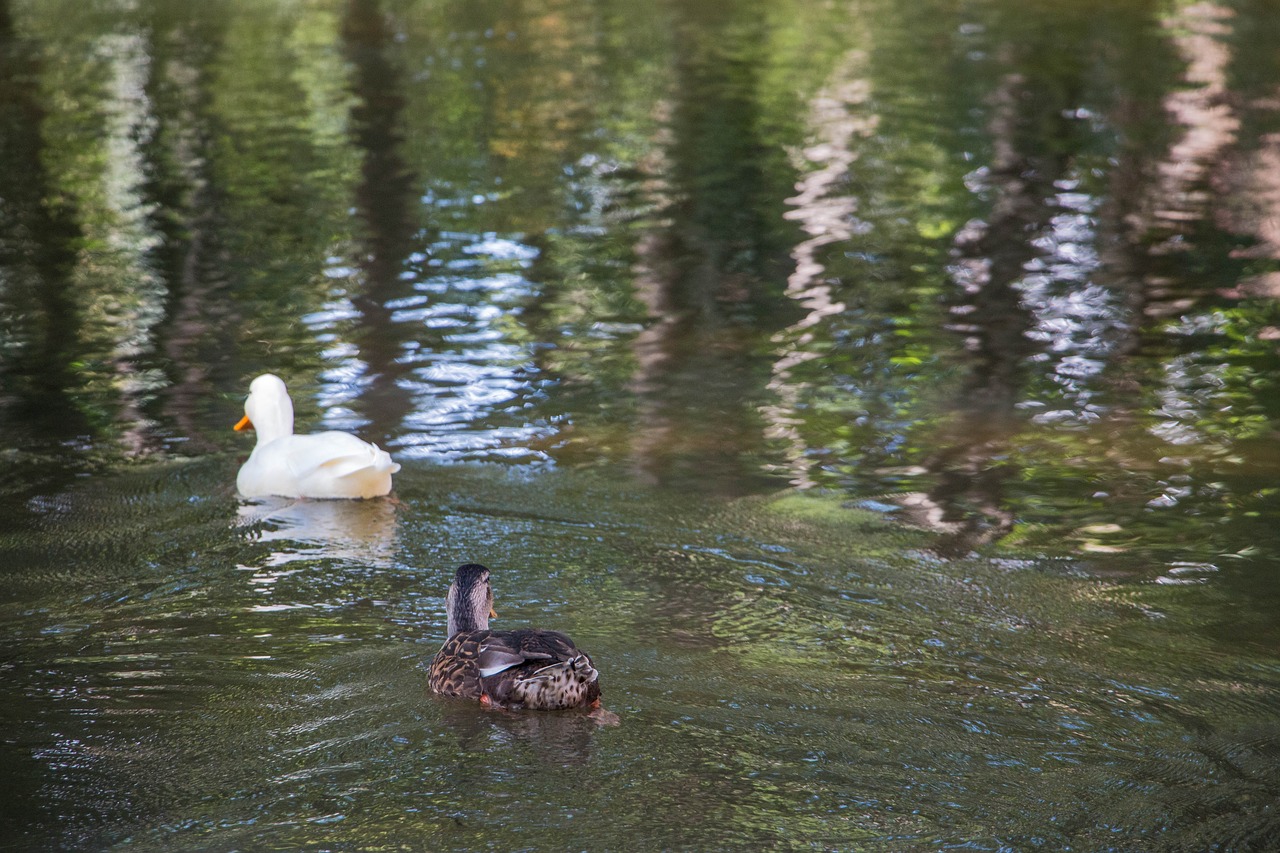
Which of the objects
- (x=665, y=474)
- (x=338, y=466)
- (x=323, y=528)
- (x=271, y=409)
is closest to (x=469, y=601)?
(x=323, y=528)

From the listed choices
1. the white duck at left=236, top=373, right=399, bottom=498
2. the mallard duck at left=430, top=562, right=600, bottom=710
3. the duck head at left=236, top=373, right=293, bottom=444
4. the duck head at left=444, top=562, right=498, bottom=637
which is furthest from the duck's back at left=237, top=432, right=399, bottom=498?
the mallard duck at left=430, top=562, right=600, bottom=710

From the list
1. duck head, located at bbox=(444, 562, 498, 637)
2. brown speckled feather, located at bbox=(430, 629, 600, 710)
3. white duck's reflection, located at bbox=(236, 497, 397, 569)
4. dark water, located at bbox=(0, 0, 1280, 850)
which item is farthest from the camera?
white duck's reflection, located at bbox=(236, 497, 397, 569)

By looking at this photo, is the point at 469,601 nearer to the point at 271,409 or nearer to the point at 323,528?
the point at 323,528

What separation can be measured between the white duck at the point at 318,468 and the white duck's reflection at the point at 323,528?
81 millimetres

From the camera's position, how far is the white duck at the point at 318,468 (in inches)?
330

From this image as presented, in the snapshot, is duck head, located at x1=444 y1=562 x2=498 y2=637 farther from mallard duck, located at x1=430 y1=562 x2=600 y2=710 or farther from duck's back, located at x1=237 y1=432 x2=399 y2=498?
duck's back, located at x1=237 y1=432 x2=399 y2=498

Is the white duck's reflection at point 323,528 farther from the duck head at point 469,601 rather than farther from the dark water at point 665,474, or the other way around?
the duck head at point 469,601

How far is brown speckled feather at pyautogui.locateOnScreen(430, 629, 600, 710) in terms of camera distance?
5.62 metres

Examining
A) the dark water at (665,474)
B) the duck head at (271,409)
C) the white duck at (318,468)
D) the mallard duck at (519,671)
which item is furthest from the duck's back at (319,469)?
the mallard duck at (519,671)

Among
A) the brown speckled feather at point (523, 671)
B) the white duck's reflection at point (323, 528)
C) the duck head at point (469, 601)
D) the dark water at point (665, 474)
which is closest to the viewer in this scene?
the dark water at point (665, 474)

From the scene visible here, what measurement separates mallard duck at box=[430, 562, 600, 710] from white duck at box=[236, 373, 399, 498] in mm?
2611

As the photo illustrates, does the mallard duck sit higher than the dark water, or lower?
higher

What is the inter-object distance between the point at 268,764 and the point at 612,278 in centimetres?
907

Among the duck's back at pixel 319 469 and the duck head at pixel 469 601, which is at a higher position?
the duck head at pixel 469 601
